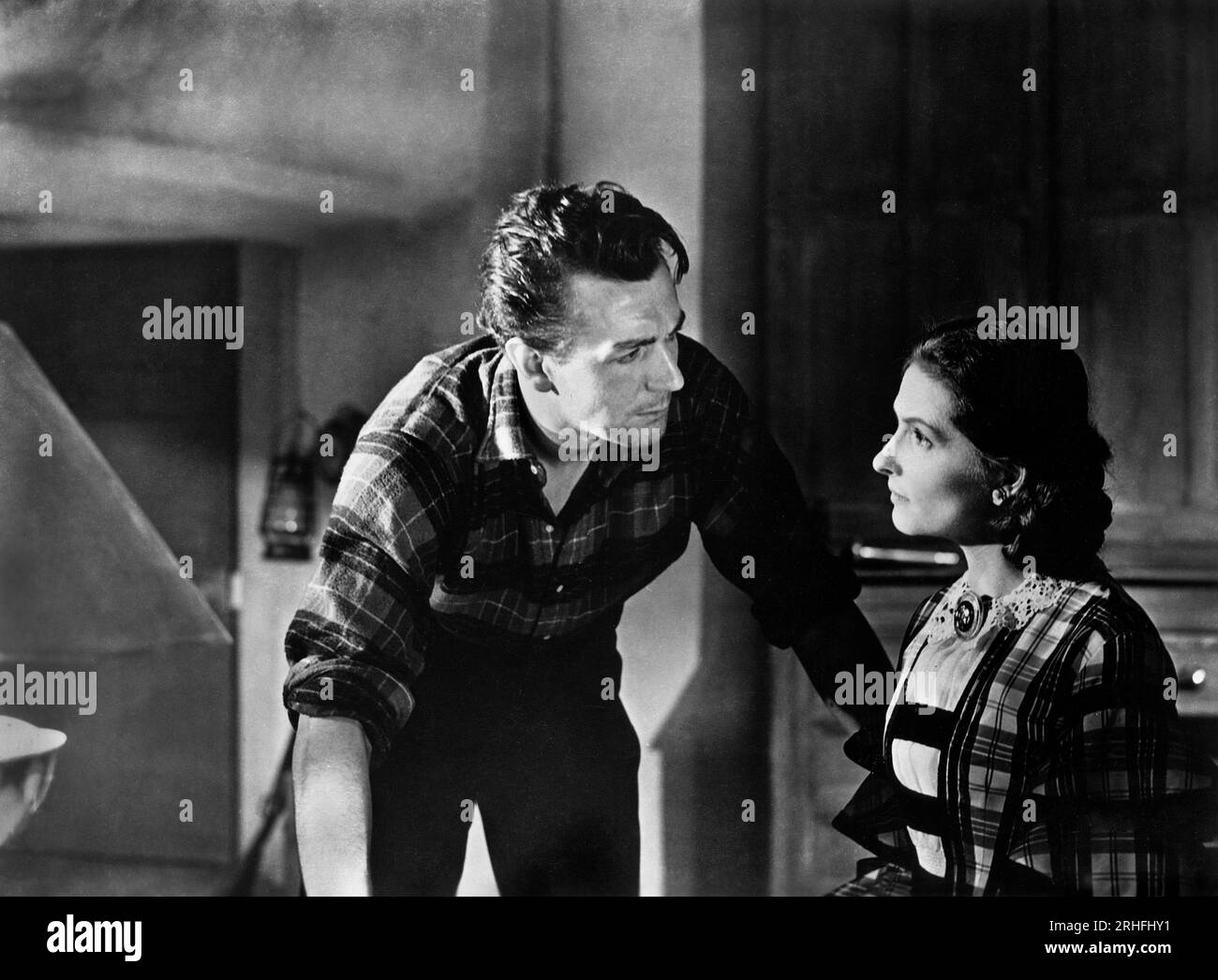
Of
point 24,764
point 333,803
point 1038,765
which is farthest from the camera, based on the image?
point 24,764

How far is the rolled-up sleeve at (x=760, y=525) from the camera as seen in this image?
268cm

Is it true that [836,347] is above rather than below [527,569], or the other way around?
above

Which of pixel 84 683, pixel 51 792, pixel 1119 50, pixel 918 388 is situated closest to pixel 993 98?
pixel 1119 50

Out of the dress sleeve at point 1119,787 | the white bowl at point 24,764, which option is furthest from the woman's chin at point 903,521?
the white bowl at point 24,764

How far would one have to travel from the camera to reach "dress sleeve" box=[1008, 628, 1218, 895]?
8.36 feet

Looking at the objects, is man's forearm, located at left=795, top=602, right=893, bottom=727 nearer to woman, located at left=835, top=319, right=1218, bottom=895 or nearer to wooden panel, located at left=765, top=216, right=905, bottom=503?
woman, located at left=835, top=319, right=1218, bottom=895

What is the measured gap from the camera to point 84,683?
2760mm

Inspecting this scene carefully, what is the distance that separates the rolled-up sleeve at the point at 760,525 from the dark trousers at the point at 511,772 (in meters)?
0.36

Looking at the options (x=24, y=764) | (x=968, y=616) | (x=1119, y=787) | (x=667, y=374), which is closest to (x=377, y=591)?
(x=667, y=374)

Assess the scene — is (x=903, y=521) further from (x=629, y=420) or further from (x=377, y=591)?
(x=377, y=591)

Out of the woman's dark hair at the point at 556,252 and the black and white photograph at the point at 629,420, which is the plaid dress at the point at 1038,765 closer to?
the black and white photograph at the point at 629,420

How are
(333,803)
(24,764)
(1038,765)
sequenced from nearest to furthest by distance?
1. (1038,765)
2. (333,803)
3. (24,764)

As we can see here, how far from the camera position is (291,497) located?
106 inches

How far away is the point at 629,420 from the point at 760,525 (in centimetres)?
39
